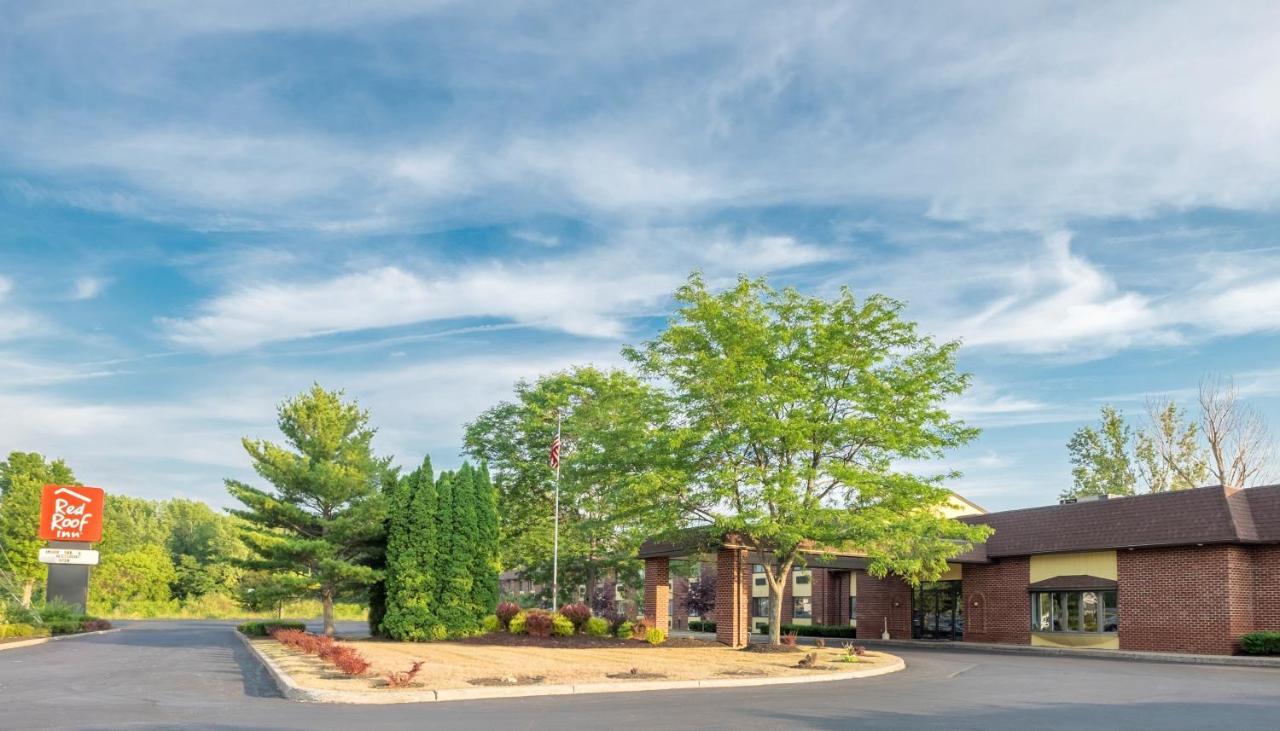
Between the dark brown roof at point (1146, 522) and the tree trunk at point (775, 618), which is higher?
the dark brown roof at point (1146, 522)

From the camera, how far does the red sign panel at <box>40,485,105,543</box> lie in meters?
47.9

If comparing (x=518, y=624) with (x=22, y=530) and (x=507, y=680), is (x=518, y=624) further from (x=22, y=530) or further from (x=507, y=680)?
(x=22, y=530)

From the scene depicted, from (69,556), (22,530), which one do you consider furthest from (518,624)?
(22,530)

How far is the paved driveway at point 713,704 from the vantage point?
13742 mm

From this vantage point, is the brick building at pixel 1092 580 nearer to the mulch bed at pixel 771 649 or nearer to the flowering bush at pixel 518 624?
the mulch bed at pixel 771 649

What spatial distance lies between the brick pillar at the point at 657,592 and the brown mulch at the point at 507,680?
19.2m

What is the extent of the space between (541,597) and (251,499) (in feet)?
77.0

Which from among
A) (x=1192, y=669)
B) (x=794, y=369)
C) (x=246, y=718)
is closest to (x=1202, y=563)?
(x=1192, y=669)

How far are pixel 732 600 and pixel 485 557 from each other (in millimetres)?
8698

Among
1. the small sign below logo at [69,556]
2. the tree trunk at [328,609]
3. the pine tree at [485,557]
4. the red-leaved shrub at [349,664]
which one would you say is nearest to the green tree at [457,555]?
the pine tree at [485,557]

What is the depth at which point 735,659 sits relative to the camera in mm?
25938

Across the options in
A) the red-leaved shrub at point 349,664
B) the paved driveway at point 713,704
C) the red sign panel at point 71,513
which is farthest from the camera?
the red sign panel at point 71,513

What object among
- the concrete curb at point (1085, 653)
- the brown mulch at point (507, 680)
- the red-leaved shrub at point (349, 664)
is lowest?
the concrete curb at point (1085, 653)

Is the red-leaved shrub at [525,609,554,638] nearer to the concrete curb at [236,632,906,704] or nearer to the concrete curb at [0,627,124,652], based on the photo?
the concrete curb at [236,632,906,704]
